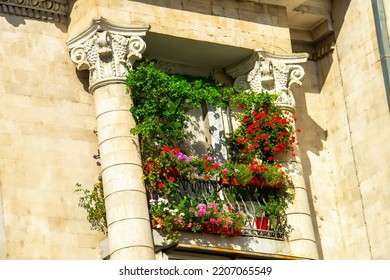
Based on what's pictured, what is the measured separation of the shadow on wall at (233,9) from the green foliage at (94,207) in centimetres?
353

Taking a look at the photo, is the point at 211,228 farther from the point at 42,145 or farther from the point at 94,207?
the point at 42,145

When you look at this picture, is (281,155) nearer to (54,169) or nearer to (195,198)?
(195,198)

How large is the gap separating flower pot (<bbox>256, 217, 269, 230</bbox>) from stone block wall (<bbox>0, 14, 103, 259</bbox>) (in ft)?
9.51

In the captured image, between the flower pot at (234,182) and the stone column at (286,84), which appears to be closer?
the flower pot at (234,182)

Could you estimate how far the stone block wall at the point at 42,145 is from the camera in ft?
82.6

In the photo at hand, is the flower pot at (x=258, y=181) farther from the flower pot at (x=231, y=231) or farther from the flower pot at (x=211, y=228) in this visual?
the flower pot at (x=211, y=228)

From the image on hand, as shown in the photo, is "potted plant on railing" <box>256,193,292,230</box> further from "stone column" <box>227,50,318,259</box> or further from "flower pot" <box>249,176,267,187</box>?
"flower pot" <box>249,176,267,187</box>

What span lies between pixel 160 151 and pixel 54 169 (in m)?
1.81

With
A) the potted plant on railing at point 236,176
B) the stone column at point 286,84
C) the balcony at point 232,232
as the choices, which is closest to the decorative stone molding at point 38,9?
the stone column at point 286,84

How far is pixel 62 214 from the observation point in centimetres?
2555

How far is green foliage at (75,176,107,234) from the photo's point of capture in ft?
84.5

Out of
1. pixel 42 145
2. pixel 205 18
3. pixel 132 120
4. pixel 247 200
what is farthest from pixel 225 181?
pixel 42 145

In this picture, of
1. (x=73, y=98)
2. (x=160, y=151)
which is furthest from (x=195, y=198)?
(x=73, y=98)

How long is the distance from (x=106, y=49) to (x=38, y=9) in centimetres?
143
